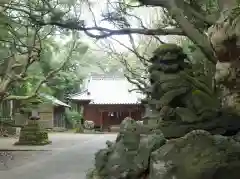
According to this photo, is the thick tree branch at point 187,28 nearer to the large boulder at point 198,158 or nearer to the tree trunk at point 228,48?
the large boulder at point 198,158

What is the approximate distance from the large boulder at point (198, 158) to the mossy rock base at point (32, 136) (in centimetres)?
1580

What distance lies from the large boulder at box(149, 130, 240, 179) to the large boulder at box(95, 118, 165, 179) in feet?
2.03

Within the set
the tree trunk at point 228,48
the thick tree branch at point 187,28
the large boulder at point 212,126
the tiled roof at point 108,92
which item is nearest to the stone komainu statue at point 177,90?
the large boulder at point 212,126

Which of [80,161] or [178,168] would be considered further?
[80,161]

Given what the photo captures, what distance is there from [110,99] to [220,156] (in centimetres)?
2945

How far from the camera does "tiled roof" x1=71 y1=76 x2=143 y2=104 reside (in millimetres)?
33094

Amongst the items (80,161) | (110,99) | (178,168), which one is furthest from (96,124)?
(178,168)

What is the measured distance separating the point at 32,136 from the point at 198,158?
54.1 feet

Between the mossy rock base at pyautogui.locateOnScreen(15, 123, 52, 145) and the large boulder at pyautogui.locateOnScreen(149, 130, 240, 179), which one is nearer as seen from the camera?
the large boulder at pyautogui.locateOnScreen(149, 130, 240, 179)

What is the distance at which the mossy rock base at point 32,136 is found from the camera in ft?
63.8

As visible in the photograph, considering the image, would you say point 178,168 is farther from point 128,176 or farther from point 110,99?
point 110,99

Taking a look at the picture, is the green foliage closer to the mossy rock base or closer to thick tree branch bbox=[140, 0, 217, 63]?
the mossy rock base

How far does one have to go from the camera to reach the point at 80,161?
12547 millimetres

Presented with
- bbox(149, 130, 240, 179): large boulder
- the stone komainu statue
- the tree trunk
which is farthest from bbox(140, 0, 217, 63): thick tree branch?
the tree trunk
